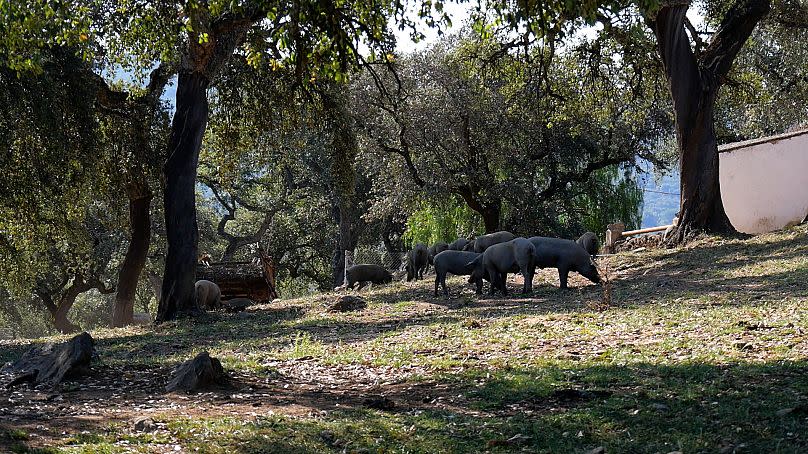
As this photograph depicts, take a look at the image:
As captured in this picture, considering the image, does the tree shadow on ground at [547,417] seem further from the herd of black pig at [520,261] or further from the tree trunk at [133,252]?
the tree trunk at [133,252]

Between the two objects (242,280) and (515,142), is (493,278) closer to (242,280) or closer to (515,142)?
(242,280)

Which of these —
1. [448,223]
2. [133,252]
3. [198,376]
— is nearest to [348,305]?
[198,376]

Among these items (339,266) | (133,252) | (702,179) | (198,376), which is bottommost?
(198,376)

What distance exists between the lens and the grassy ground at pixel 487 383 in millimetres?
6375

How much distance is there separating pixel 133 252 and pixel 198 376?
51.9 feet

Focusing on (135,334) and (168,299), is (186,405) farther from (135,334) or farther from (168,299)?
(168,299)

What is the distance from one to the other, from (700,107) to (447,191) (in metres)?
10.2

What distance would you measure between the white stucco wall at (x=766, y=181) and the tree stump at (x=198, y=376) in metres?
17.3

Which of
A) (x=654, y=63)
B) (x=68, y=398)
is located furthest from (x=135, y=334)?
(x=654, y=63)

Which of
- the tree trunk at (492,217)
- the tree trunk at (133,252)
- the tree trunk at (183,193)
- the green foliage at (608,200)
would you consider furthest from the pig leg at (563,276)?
the green foliage at (608,200)

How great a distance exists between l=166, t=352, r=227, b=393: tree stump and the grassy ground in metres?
0.20

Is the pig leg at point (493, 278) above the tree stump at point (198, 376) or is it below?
above

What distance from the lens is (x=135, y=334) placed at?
16.3 meters

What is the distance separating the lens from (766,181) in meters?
23.7
